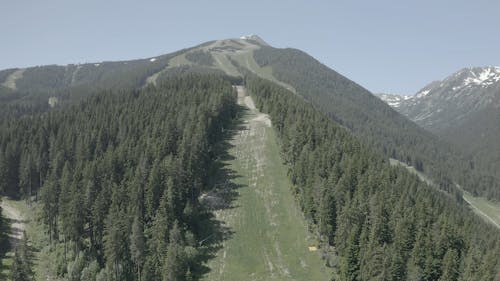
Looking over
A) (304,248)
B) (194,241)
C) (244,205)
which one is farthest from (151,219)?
(304,248)

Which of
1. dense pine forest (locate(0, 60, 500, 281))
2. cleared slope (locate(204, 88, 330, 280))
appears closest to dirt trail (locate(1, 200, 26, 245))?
dense pine forest (locate(0, 60, 500, 281))

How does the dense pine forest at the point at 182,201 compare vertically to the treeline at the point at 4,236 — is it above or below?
above

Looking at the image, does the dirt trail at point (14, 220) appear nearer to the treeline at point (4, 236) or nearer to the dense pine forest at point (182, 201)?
the treeline at point (4, 236)

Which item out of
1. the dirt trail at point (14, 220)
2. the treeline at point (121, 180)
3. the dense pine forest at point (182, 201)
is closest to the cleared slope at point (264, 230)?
the dense pine forest at point (182, 201)

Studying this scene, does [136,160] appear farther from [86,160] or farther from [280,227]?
[280,227]

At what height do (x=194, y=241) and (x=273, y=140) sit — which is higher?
(x=273, y=140)

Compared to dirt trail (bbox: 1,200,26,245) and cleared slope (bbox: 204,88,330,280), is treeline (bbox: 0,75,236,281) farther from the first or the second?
cleared slope (bbox: 204,88,330,280)
